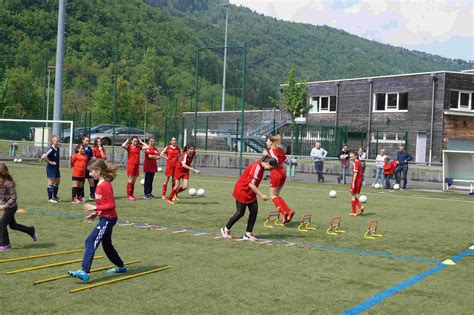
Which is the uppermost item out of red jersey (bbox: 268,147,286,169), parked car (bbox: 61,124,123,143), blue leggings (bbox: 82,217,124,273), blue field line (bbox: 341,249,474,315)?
parked car (bbox: 61,124,123,143)

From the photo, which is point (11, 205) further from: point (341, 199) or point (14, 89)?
point (14, 89)

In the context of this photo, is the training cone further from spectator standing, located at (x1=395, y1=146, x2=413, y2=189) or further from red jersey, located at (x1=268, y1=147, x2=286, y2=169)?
spectator standing, located at (x1=395, y1=146, x2=413, y2=189)

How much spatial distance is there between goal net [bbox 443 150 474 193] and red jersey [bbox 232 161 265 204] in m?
17.5

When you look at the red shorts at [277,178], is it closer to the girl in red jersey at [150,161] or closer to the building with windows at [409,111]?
the girl in red jersey at [150,161]

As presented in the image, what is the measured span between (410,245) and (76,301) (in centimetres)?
699

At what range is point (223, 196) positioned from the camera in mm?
20000

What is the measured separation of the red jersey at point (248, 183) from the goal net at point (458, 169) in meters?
17.5

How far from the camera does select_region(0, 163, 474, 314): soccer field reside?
23.0ft

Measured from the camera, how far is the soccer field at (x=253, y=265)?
7.00 m

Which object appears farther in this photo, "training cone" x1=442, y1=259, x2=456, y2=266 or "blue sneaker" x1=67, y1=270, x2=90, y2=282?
"training cone" x1=442, y1=259, x2=456, y2=266

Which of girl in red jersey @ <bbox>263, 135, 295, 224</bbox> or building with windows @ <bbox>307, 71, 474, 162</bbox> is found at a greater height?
building with windows @ <bbox>307, 71, 474, 162</bbox>

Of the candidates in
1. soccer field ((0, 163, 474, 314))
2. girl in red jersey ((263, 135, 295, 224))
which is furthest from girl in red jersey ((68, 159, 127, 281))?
girl in red jersey ((263, 135, 295, 224))

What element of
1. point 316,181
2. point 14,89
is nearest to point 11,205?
point 316,181

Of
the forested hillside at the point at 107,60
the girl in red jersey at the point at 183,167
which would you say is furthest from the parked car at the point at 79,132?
the girl in red jersey at the point at 183,167
